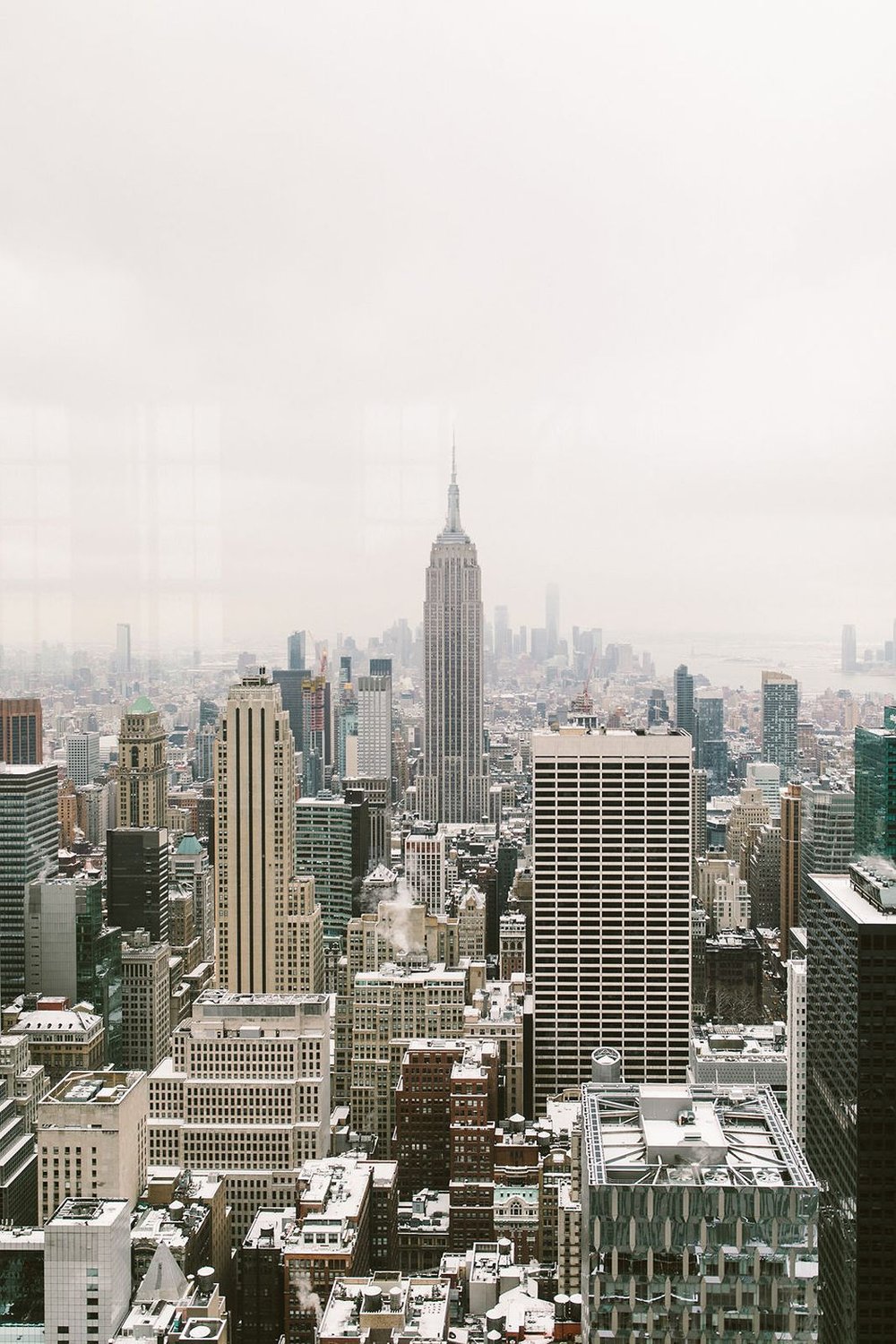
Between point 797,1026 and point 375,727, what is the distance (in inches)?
261

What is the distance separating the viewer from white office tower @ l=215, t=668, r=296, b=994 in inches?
427

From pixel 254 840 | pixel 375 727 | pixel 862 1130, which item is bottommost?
pixel 862 1130

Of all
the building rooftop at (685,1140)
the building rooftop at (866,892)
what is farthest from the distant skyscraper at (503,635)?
the building rooftop at (685,1140)

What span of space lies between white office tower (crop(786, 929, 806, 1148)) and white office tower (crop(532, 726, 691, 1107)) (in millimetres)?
946

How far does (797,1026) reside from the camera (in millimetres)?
8898

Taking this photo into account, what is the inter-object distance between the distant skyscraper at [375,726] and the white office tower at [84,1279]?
552cm

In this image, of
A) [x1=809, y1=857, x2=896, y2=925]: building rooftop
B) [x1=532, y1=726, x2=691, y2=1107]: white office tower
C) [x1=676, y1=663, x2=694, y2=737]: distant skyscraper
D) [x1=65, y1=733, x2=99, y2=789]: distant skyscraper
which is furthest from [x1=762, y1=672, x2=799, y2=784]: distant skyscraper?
[x1=65, y1=733, x2=99, y2=789]: distant skyscraper

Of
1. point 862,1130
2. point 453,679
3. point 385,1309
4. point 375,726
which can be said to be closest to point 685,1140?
point 862,1130

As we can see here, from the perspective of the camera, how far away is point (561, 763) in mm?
10594

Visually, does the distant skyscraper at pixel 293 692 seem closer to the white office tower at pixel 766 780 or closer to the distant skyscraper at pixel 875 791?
the white office tower at pixel 766 780

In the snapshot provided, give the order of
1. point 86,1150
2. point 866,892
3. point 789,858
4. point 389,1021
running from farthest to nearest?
point 789,858
point 389,1021
point 86,1150
point 866,892

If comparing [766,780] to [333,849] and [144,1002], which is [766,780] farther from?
[144,1002]

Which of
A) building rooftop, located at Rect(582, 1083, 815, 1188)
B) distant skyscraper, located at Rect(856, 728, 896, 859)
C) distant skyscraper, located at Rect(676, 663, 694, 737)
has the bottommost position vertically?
building rooftop, located at Rect(582, 1083, 815, 1188)

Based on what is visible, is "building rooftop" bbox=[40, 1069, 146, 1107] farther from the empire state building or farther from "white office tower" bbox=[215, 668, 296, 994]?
the empire state building
